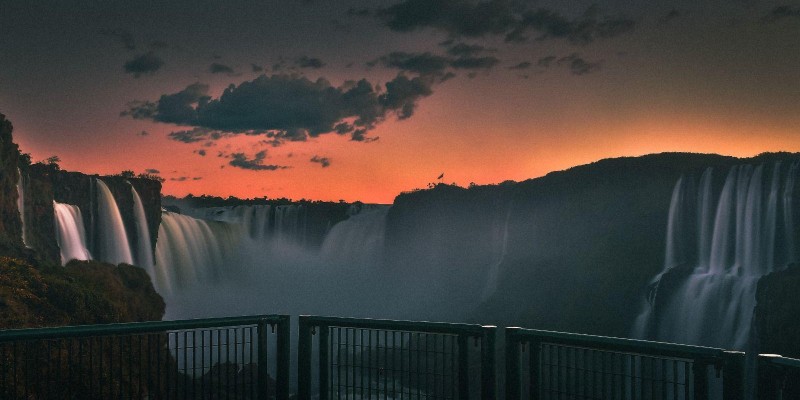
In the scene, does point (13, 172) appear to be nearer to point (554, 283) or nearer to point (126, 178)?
point (126, 178)

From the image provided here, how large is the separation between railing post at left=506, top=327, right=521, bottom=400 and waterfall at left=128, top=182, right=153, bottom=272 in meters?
53.7

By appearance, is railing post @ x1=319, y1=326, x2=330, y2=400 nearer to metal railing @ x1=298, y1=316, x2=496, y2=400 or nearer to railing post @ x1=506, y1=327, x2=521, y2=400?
metal railing @ x1=298, y1=316, x2=496, y2=400

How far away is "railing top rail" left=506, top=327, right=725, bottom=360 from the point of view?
18.9 feet

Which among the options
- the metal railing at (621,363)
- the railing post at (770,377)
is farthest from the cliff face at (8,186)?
the railing post at (770,377)

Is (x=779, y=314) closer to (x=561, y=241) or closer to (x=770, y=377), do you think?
(x=770, y=377)

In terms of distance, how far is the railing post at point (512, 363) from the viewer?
271 inches

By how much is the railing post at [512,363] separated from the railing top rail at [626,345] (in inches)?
1.0

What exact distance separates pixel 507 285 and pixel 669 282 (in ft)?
65.4

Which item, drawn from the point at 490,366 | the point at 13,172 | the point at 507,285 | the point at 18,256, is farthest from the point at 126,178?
the point at 490,366

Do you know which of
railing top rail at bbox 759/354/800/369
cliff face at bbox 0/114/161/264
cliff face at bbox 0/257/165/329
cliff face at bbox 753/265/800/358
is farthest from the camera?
cliff face at bbox 0/114/161/264

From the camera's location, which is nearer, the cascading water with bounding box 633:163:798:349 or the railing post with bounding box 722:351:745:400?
the railing post with bounding box 722:351:745:400

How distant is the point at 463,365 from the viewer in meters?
7.28

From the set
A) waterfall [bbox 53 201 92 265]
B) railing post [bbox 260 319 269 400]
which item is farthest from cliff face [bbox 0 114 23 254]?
railing post [bbox 260 319 269 400]

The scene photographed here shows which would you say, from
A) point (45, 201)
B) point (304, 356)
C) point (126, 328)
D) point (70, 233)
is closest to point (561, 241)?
point (70, 233)
